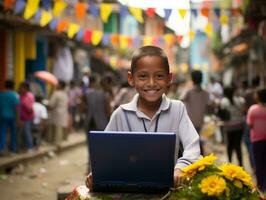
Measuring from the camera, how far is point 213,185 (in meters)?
2.87

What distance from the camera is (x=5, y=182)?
1135 cm

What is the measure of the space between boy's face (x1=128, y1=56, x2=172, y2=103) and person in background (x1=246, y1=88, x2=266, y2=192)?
6.00m

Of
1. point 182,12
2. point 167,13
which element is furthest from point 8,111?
point 182,12

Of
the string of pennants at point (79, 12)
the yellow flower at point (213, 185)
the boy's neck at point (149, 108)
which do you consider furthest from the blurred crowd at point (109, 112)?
the yellow flower at point (213, 185)

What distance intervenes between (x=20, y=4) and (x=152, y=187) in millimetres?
10819

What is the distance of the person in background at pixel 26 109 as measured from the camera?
14.4 metres

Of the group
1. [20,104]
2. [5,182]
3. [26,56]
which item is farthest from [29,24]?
[5,182]

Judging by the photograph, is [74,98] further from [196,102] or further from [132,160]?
[132,160]

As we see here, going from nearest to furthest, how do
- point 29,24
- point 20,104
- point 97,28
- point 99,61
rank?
point 20,104
point 29,24
point 97,28
point 99,61

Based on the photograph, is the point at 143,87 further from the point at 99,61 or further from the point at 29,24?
the point at 99,61

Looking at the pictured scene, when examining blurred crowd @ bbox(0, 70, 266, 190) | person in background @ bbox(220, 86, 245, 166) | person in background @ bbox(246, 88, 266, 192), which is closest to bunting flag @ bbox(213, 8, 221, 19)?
blurred crowd @ bbox(0, 70, 266, 190)

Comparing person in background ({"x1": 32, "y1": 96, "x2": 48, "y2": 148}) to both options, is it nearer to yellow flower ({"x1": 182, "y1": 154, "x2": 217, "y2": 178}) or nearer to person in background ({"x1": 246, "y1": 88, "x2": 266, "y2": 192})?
person in background ({"x1": 246, "y1": 88, "x2": 266, "y2": 192})

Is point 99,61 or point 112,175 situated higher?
point 99,61

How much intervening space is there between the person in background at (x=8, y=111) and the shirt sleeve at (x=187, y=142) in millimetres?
10390
